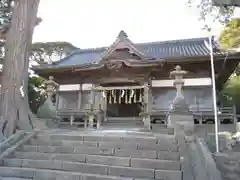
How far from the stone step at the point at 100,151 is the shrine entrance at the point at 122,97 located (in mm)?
7874

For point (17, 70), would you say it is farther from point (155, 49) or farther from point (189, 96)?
point (155, 49)

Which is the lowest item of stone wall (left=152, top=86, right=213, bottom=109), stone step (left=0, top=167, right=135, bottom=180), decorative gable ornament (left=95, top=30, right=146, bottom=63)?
stone step (left=0, top=167, right=135, bottom=180)

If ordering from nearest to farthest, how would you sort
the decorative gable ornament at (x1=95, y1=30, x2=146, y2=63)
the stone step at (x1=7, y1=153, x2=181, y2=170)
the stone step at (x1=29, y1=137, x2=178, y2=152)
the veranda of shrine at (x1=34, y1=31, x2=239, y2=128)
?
the stone step at (x1=7, y1=153, x2=181, y2=170)
the stone step at (x1=29, y1=137, x2=178, y2=152)
the veranda of shrine at (x1=34, y1=31, x2=239, y2=128)
the decorative gable ornament at (x1=95, y1=30, x2=146, y2=63)

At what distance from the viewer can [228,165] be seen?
5.74 meters

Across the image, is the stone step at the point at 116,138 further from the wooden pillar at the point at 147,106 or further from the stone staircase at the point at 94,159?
the wooden pillar at the point at 147,106

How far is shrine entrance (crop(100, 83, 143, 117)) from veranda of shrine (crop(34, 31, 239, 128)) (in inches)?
2.2

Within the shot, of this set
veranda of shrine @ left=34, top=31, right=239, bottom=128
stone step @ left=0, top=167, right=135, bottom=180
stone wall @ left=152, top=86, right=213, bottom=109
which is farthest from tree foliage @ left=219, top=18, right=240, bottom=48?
stone step @ left=0, top=167, right=135, bottom=180

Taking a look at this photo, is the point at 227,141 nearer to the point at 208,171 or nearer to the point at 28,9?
the point at 208,171

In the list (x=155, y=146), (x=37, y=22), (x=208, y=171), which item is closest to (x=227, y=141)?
(x=155, y=146)

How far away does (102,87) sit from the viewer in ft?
46.4

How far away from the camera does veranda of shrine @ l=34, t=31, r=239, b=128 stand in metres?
12.1

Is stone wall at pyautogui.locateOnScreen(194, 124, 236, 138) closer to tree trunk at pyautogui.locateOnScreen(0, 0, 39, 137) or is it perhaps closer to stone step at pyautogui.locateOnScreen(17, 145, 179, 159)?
stone step at pyautogui.locateOnScreen(17, 145, 179, 159)

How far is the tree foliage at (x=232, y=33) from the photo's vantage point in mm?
9109

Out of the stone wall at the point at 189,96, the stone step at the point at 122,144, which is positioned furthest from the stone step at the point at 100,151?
the stone wall at the point at 189,96
